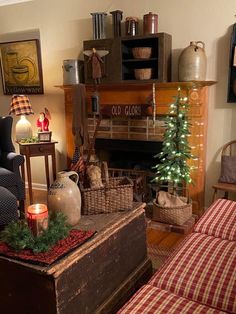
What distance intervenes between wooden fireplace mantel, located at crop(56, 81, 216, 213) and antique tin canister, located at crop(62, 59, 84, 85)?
20cm

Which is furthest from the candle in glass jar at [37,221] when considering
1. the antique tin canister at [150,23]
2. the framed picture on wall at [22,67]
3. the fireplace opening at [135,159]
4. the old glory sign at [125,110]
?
the framed picture on wall at [22,67]

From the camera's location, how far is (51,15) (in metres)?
4.11

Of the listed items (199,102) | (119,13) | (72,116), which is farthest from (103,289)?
(119,13)

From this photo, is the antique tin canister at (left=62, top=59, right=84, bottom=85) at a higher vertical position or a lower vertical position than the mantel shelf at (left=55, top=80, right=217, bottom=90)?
higher

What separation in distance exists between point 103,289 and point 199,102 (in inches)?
86.0

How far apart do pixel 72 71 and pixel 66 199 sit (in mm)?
2390

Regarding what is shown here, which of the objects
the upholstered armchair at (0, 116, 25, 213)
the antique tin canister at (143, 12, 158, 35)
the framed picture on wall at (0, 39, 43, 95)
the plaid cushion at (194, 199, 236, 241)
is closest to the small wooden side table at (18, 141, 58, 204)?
the upholstered armchair at (0, 116, 25, 213)

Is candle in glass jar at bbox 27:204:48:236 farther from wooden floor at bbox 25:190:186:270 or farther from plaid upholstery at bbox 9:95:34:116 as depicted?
plaid upholstery at bbox 9:95:34:116

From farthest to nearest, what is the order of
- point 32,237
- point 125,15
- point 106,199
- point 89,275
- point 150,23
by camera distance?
point 125,15, point 150,23, point 106,199, point 89,275, point 32,237

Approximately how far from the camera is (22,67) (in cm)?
443

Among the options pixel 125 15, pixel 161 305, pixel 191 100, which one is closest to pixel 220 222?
pixel 161 305

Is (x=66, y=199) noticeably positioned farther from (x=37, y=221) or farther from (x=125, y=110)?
(x=125, y=110)

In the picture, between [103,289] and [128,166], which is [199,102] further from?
[103,289]

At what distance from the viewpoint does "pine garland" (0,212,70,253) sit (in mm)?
1442
